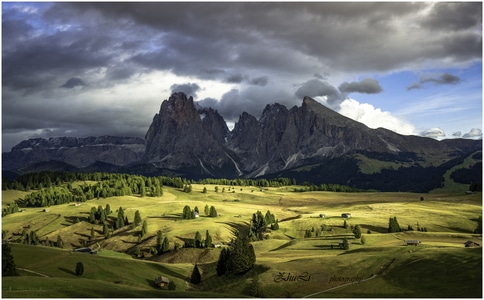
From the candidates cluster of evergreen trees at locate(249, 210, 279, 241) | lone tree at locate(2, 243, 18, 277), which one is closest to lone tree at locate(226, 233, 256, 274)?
lone tree at locate(2, 243, 18, 277)

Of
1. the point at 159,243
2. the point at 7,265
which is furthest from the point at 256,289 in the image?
the point at 159,243

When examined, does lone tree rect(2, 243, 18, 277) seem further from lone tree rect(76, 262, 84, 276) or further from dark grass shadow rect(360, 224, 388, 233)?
dark grass shadow rect(360, 224, 388, 233)

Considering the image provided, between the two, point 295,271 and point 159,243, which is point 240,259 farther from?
point 159,243

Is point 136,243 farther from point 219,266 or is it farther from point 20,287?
point 20,287

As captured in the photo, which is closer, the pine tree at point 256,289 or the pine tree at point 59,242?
the pine tree at point 256,289

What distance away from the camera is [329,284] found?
277 ft

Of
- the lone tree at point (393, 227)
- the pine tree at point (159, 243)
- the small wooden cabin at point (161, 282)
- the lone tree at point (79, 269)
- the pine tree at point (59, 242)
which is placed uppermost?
the lone tree at point (393, 227)

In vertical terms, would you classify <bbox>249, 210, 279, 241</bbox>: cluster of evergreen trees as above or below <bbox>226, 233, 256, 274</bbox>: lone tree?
below

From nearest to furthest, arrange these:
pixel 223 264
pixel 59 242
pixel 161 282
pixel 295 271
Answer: pixel 295 271 → pixel 161 282 → pixel 223 264 → pixel 59 242

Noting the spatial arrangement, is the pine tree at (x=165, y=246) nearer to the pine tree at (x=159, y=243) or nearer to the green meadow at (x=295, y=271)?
the pine tree at (x=159, y=243)

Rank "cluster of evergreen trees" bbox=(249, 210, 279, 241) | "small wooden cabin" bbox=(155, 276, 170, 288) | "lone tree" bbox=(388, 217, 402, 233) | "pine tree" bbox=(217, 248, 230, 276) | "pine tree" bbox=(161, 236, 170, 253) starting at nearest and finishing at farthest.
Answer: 1. "small wooden cabin" bbox=(155, 276, 170, 288)
2. "pine tree" bbox=(217, 248, 230, 276)
3. "pine tree" bbox=(161, 236, 170, 253)
4. "lone tree" bbox=(388, 217, 402, 233)
5. "cluster of evergreen trees" bbox=(249, 210, 279, 241)

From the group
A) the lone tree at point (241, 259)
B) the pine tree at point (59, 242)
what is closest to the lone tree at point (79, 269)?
the lone tree at point (241, 259)

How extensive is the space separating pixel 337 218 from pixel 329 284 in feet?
388

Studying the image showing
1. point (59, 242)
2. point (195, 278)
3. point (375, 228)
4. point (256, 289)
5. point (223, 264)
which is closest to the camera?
point (256, 289)
